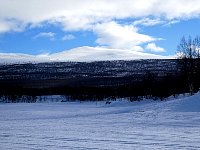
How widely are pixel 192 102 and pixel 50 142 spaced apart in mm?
18157

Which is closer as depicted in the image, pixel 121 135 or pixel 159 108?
pixel 121 135

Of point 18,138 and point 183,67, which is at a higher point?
point 183,67

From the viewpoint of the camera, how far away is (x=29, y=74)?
522 ft

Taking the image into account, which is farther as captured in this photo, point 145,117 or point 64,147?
point 145,117

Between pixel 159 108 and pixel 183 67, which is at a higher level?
pixel 183 67

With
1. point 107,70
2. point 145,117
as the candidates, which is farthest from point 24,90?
point 145,117

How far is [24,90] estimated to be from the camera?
10612 cm

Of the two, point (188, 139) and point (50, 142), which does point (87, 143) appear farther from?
point (188, 139)

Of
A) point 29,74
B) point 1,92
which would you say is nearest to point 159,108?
point 1,92

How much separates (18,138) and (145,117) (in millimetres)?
11540

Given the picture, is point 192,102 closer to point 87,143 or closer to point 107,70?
point 87,143

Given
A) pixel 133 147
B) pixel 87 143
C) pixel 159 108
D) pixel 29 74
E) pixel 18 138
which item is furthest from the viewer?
pixel 29 74

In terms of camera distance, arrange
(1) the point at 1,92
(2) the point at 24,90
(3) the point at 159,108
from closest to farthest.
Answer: (3) the point at 159,108 < (1) the point at 1,92 < (2) the point at 24,90

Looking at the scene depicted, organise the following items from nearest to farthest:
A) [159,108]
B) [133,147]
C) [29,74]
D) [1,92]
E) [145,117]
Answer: [133,147] → [145,117] → [159,108] → [1,92] → [29,74]
